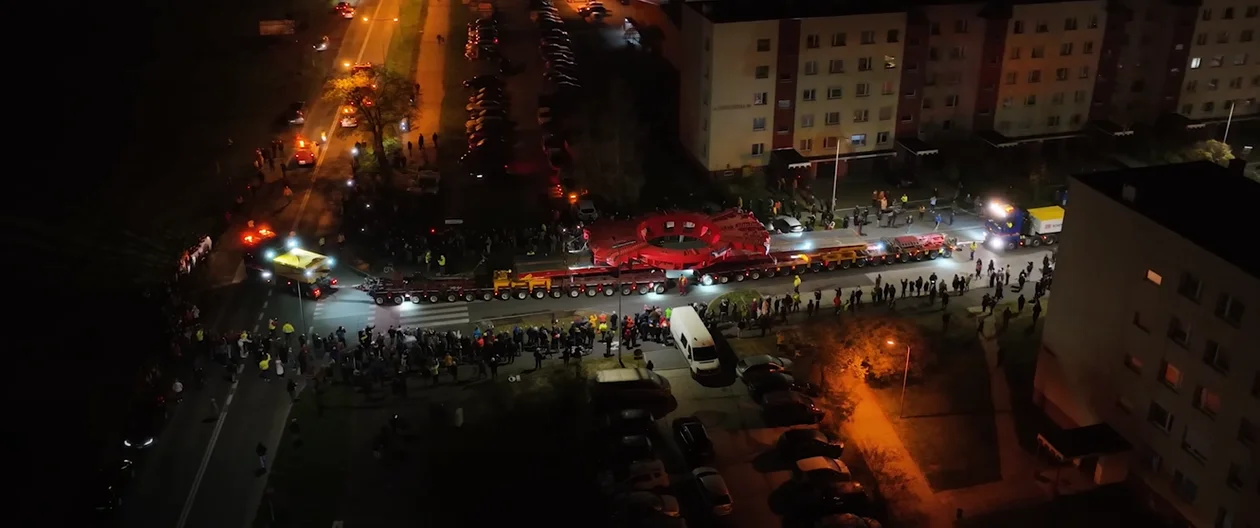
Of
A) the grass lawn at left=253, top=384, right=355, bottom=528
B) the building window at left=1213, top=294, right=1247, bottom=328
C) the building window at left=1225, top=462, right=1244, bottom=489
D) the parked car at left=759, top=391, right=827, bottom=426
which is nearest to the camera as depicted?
the building window at left=1213, top=294, right=1247, bottom=328

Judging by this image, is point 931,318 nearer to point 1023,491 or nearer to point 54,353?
point 1023,491

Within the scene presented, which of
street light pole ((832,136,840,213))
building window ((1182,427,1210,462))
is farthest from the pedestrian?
street light pole ((832,136,840,213))

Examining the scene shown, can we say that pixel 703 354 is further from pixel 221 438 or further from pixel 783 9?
pixel 783 9

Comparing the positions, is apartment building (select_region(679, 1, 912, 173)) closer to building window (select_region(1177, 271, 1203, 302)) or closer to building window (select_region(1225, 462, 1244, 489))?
building window (select_region(1177, 271, 1203, 302))

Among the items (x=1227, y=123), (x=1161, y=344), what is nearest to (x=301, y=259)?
(x=1161, y=344)

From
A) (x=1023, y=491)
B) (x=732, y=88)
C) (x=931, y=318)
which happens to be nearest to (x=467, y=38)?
(x=732, y=88)

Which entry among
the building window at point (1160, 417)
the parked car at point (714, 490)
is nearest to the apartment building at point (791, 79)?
the building window at point (1160, 417)

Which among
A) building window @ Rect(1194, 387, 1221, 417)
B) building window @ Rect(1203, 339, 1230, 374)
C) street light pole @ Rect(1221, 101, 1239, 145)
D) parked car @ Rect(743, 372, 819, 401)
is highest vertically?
street light pole @ Rect(1221, 101, 1239, 145)
